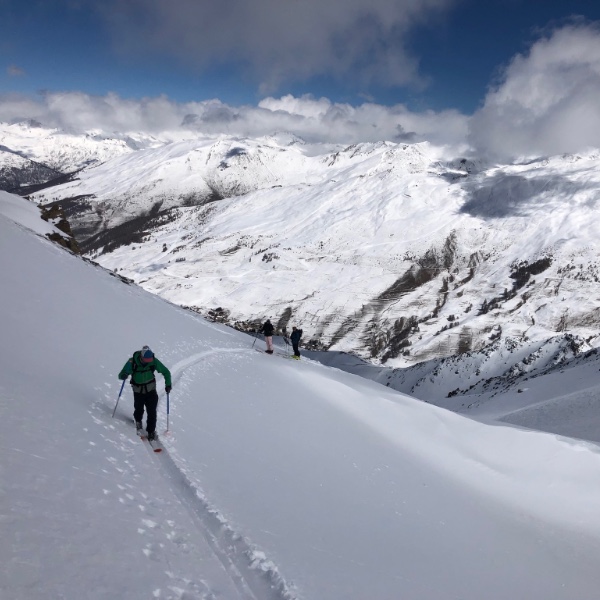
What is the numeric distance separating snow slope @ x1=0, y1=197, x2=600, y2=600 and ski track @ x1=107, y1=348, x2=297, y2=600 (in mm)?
32

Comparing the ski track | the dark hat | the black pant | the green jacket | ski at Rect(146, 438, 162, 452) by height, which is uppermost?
the dark hat

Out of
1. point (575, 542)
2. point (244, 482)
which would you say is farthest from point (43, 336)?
point (575, 542)

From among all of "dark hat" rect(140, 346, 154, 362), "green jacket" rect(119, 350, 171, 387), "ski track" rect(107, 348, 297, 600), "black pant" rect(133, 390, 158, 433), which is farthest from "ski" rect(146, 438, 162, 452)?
"dark hat" rect(140, 346, 154, 362)

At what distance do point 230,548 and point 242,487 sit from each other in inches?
102

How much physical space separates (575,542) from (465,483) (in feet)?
14.6

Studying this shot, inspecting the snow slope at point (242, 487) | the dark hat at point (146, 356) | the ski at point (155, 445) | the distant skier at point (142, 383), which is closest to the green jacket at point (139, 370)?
the distant skier at point (142, 383)

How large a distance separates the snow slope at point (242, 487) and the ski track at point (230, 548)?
3 cm

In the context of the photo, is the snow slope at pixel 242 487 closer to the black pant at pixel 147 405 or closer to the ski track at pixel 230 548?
the ski track at pixel 230 548

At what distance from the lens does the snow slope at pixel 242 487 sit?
6.57 m

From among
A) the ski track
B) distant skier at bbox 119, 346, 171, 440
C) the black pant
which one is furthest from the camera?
distant skier at bbox 119, 346, 171, 440

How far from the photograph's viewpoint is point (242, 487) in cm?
1033

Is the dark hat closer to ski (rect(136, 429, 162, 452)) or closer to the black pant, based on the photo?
the black pant

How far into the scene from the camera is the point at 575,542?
52.1 feet

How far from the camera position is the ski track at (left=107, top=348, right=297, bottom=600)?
689 cm
